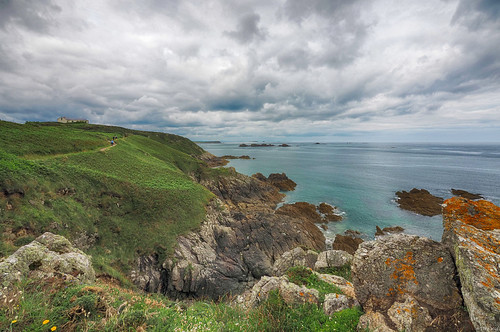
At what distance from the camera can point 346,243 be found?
32375mm

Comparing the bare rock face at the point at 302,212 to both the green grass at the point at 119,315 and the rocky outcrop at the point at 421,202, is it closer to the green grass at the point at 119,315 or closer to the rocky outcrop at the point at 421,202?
the rocky outcrop at the point at 421,202

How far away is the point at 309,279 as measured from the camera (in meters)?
10.2

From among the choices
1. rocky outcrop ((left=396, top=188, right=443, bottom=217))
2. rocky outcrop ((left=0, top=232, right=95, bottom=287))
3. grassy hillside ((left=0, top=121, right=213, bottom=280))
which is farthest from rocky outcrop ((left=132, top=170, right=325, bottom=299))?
rocky outcrop ((left=396, top=188, right=443, bottom=217))

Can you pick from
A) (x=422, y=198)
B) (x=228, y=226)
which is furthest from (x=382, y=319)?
(x=422, y=198)

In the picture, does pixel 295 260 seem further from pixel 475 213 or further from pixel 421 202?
pixel 421 202

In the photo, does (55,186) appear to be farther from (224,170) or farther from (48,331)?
(224,170)

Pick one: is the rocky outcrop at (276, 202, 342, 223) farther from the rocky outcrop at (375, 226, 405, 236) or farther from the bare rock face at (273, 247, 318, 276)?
the bare rock face at (273, 247, 318, 276)

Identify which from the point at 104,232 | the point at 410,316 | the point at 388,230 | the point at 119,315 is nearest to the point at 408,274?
the point at 410,316

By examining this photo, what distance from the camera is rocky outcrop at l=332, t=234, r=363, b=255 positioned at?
102ft

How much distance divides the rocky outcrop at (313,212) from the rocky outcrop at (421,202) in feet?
63.9

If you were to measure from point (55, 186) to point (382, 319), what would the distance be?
2849cm

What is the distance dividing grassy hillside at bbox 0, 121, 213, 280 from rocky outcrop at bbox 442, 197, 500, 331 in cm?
2067

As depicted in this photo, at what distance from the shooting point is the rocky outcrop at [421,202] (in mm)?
44769

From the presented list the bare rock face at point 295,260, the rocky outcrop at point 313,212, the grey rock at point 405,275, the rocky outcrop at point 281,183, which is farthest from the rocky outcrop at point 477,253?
the rocky outcrop at point 281,183
